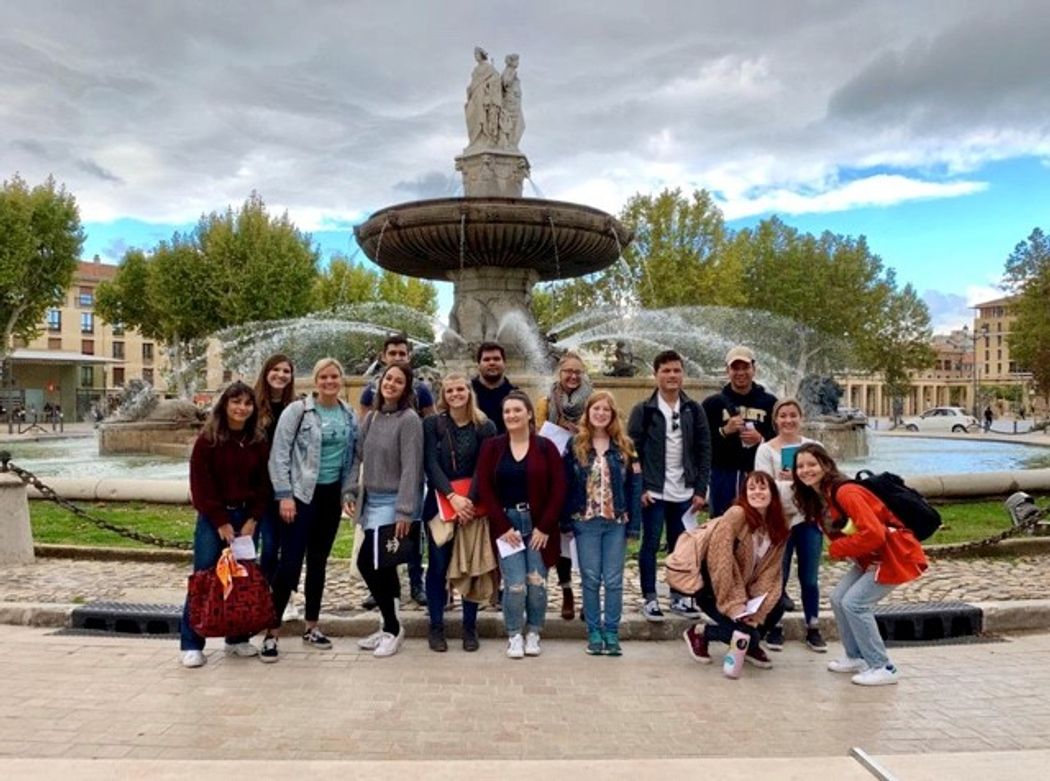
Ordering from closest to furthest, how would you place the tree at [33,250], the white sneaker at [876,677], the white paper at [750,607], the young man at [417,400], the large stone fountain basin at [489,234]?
the white sneaker at [876,677] → the white paper at [750,607] → the young man at [417,400] → the large stone fountain basin at [489,234] → the tree at [33,250]

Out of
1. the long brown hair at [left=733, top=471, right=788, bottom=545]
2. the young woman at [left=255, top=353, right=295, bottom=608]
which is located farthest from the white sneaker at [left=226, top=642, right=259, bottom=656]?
the long brown hair at [left=733, top=471, right=788, bottom=545]

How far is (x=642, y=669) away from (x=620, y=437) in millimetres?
1417

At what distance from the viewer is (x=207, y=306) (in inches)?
1703

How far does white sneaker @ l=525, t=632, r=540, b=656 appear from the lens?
5.58 meters

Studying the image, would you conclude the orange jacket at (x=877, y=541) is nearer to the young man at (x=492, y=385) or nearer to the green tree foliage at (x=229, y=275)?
the young man at (x=492, y=385)

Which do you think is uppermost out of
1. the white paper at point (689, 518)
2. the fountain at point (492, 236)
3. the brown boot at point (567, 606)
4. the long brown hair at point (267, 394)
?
the fountain at point (492, 236)

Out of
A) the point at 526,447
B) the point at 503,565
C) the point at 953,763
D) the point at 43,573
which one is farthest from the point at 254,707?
the point at 43,573

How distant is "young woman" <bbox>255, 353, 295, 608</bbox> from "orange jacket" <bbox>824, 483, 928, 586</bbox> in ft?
11.0

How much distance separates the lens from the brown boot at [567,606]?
20.2 feet

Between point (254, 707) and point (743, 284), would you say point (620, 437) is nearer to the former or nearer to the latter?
point (254, 707)

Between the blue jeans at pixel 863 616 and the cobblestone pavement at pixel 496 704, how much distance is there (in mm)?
190

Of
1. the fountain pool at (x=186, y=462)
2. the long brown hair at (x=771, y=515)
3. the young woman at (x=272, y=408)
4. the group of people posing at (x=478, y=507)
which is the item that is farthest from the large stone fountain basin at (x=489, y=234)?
the long brown hair at (x=771, y=515)

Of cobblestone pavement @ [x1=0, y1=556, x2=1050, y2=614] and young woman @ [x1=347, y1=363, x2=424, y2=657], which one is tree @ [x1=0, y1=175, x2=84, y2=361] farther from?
young woman @ [x1=347, y1=363, x2=424, y2=657]

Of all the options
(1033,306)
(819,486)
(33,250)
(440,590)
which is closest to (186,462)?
(440,590)
